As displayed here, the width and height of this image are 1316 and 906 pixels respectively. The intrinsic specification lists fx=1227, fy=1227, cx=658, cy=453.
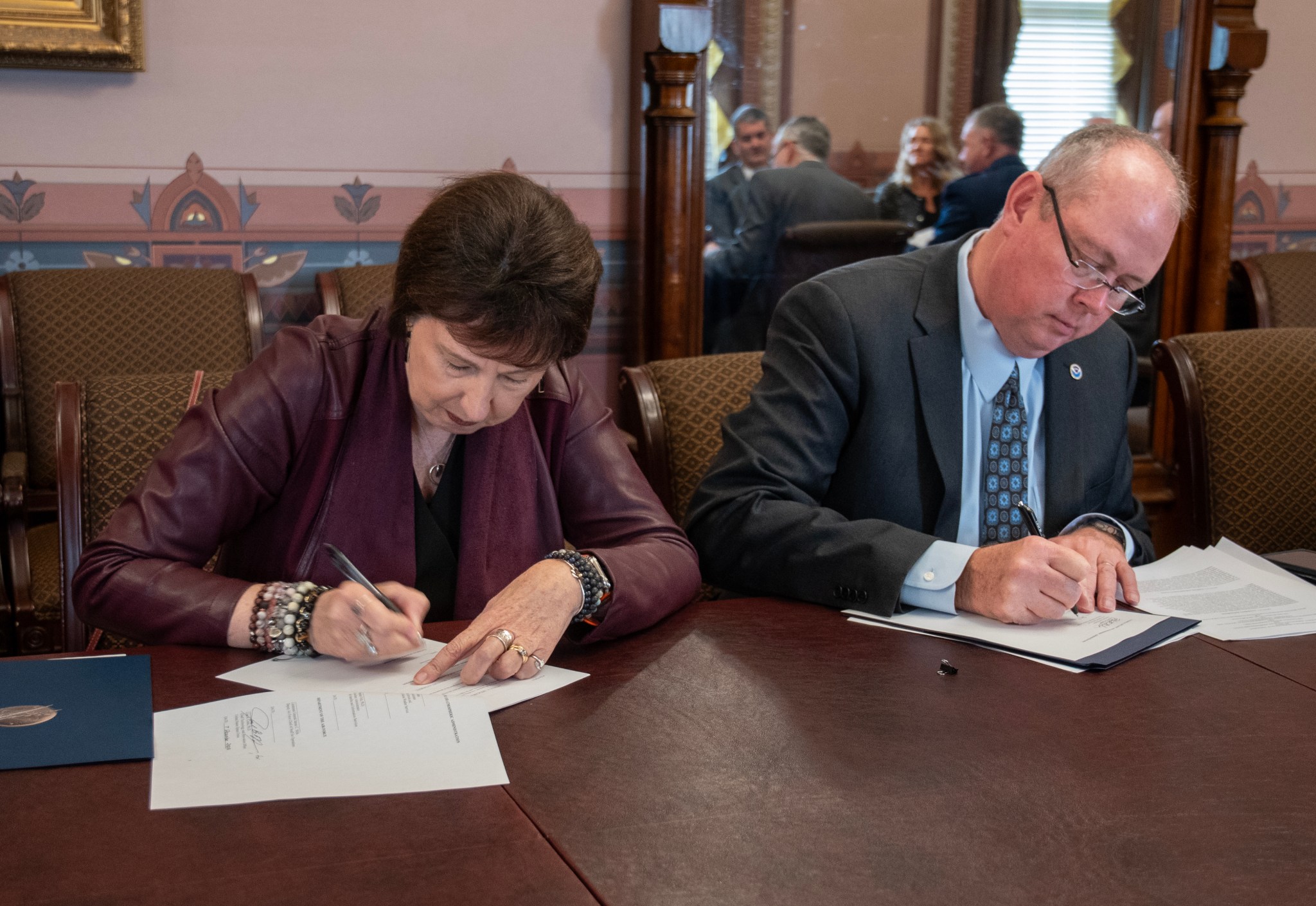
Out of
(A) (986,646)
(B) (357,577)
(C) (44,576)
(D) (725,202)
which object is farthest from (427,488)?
(D) (725,202)

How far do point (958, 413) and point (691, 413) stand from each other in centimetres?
52

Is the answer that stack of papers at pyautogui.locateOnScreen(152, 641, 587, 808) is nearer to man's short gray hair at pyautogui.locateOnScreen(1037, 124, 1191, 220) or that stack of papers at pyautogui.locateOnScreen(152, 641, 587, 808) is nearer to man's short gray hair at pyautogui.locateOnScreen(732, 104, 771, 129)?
man's short gray hair at pyautogui.locateOnScreen(1037, 124, 1191, 220)

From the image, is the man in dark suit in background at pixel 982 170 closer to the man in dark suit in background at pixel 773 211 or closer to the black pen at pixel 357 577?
the man in dark suit in background at pixel 773 211

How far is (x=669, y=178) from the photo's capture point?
3791 mm

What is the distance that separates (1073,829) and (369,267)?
3.06 meters

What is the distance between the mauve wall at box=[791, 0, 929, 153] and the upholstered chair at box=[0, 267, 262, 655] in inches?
74.4

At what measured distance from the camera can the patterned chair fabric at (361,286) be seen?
364 cm

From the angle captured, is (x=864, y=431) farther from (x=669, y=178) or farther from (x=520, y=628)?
(x=669, y=178)

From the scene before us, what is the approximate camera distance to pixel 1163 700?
1398 millimetres

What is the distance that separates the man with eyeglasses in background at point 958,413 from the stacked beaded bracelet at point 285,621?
699 millimetres

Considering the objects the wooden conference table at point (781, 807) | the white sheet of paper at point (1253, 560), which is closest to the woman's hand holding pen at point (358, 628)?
the wooden conference table at point (781, 807)

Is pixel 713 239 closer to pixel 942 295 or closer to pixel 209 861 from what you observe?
pixel 942 295

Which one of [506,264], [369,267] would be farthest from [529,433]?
[369,267]
